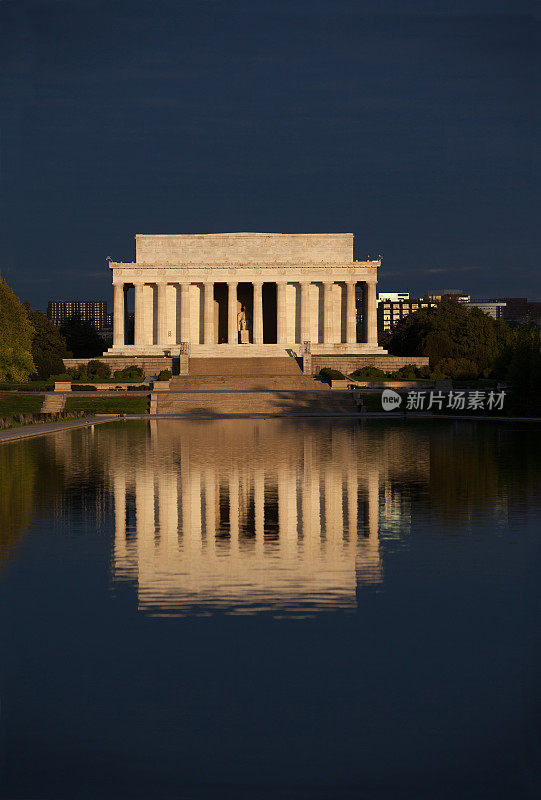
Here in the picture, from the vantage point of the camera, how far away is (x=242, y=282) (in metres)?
104

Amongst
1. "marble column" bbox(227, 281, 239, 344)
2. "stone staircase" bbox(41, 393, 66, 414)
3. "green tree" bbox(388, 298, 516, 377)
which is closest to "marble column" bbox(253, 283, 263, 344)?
"marble column" bbox(227, 281, 239, 344)

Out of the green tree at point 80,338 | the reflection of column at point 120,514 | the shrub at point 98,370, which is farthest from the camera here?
the green tree at point 80,338

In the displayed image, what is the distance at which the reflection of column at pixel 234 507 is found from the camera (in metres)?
16.0

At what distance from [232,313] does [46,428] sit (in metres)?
60.4

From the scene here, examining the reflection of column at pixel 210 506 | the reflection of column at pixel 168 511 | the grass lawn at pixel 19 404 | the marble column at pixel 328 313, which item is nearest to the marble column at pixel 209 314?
the marble column at pixel 328 313

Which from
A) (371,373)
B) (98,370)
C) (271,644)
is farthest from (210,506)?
(98,370)

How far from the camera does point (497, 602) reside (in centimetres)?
1173

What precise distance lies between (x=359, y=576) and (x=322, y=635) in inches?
123

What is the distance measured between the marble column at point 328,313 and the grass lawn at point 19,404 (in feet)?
155

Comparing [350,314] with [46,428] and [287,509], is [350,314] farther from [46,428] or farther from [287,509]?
[287,509]

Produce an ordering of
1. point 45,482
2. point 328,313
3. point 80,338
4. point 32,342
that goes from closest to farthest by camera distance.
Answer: point 45,482 → point 32,342 → point 328,313 → point 80,338

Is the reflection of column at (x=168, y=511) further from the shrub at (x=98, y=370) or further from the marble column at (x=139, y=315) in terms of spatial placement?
the marble column at (x=139, y=315)

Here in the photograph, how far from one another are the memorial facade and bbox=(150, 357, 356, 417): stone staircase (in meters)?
24.0

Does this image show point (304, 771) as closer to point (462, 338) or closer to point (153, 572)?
point (153, 572)
